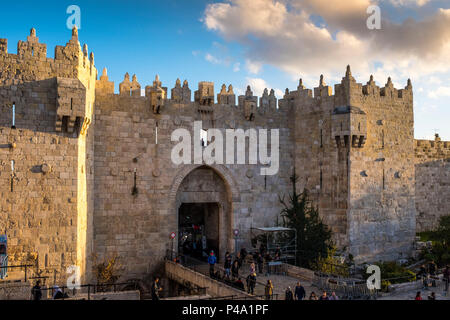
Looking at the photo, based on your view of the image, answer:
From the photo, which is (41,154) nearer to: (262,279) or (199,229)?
(262,279)

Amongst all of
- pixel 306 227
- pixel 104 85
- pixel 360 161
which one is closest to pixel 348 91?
Answer: pixel 360 161

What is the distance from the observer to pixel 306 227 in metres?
21.1

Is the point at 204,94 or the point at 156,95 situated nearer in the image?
the point at 156,95

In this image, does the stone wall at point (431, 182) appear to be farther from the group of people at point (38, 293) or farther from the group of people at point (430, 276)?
the group of people at point (38, 293)

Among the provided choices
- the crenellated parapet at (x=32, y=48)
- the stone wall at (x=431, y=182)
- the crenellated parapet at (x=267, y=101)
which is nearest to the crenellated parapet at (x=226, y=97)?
the crenellated parapet at (x=267, y=101)

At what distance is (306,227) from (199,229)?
8.05 meters

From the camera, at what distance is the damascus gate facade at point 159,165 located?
586 inches

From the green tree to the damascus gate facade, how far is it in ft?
1.38

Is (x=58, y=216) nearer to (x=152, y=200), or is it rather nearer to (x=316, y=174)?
(x=152, y=200)

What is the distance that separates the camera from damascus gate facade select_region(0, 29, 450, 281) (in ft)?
48.8

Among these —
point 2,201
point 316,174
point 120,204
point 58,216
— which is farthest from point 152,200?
point 316,174

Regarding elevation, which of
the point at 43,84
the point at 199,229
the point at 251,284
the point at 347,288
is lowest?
the point at 347,288

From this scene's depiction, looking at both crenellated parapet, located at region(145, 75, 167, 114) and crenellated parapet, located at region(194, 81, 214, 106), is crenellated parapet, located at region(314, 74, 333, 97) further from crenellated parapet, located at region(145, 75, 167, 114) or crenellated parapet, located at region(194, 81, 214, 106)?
crenellated parapet, located at region(145, 75, 167, 114)
